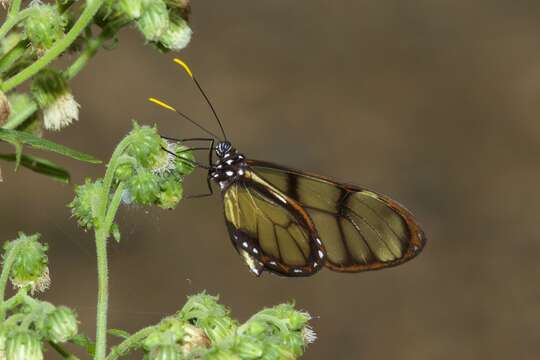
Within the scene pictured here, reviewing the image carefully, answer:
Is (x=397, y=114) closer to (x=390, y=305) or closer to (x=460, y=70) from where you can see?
(x=460, y=70)

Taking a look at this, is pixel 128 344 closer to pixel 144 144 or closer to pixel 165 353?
pixel 165 353

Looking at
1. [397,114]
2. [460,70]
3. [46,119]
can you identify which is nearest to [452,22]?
[460,70]

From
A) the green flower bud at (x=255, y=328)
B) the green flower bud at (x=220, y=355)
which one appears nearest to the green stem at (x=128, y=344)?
the green flower bud at (x=220, y=355)

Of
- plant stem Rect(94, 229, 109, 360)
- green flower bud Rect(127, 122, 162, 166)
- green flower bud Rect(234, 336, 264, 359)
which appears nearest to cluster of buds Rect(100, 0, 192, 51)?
green flower bud Rect(127, 122, 162, 166)

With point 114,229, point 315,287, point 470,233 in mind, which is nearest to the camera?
point 114,229

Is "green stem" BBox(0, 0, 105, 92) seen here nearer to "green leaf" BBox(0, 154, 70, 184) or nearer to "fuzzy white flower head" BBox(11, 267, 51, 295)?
"green leaf" BBox(0, 154, 70, 184)

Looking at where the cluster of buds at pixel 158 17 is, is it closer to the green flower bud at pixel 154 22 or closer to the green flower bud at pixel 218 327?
the green flower bud at pixel 154 22
